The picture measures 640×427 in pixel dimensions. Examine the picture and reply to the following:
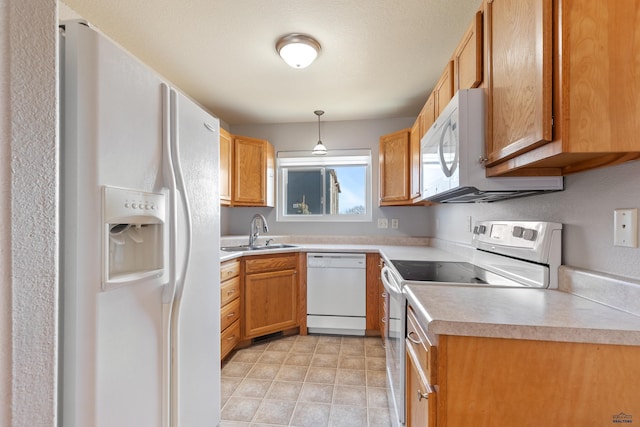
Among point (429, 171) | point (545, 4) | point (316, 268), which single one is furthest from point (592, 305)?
point (316, 268)

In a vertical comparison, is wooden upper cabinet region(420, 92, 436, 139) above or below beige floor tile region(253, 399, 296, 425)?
above

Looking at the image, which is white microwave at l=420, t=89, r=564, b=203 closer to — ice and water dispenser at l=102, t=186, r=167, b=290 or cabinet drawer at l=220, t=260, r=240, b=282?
ice and water dispenser at l=102, t=186, r=167, b=290

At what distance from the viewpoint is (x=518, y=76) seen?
936 mm

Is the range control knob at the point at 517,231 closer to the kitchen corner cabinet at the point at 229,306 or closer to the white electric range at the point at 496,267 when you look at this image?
the white electric range at the point at 496,267

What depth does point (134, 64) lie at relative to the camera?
0.87 metres

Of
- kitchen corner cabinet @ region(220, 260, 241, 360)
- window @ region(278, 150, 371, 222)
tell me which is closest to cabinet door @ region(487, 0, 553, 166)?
kitchen corner cabinet @ region(220, 260, 241, 360)

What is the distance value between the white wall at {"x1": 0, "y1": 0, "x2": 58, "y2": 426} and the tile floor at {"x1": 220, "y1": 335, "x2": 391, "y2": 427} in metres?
1.37

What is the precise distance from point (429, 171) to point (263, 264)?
1.68m

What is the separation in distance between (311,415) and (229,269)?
1224 millimetres

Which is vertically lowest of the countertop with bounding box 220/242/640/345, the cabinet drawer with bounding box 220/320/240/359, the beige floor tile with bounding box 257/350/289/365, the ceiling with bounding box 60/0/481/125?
the beige floor tile with bounding box 257/350/289/365

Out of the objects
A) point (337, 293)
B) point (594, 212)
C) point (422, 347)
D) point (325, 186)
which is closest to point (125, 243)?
point (422, 347)

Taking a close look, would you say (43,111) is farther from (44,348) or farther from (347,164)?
(347,164)

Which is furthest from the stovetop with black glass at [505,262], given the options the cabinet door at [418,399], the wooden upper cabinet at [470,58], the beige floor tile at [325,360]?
the beige floor tile at [325,360]

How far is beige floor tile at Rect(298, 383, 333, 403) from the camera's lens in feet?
5.97
